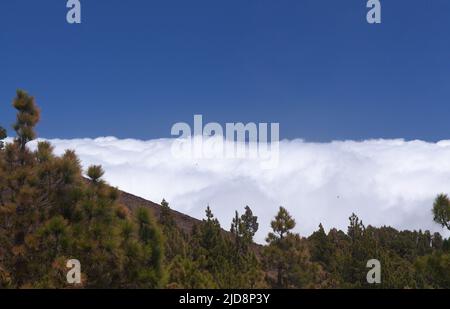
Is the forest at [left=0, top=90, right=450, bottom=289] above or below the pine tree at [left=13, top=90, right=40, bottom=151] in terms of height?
below

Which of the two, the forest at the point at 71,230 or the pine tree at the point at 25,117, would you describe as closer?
the forest at the point at 71,230

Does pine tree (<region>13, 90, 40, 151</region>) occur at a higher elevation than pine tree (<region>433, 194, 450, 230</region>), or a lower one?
higher

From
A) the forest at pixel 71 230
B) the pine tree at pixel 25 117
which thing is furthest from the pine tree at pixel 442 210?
the pine tree at pixel 25 117

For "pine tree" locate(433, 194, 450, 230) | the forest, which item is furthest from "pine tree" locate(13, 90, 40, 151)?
"pine tree" locate(433, 194, 450, 230)

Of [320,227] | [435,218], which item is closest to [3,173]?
[435,218]

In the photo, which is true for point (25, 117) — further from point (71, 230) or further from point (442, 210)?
point (442, 210)

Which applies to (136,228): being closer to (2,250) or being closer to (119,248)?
(119,248)

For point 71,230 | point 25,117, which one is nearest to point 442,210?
point 71,230

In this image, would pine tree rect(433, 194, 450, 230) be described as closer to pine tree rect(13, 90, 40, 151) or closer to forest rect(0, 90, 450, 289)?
forest rect(0, 90, 450, 289)

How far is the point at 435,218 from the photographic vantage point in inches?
674

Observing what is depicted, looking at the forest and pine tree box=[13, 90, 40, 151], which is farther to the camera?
pine tree box=[13, 90, 40, 151]

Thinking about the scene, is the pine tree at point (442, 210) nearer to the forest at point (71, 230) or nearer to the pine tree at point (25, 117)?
the forest at point (71, 230)

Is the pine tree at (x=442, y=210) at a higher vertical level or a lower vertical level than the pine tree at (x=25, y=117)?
lower
